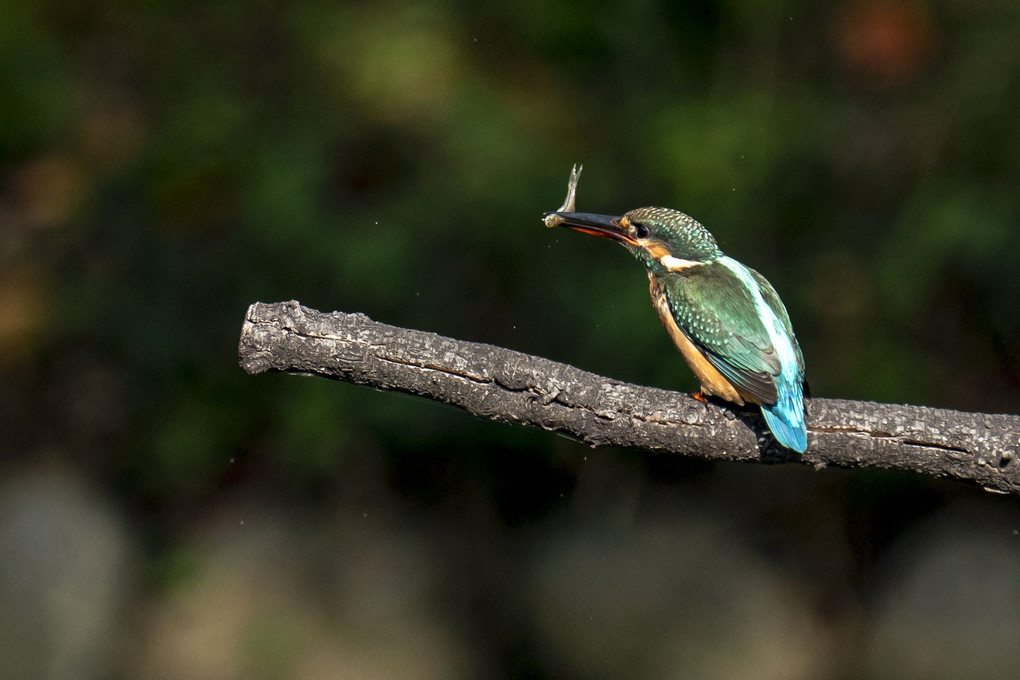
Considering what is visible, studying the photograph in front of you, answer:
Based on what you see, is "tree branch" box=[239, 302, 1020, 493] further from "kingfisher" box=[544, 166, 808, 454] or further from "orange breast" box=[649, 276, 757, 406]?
"orange breast" box=[649, 276, 757, 406]

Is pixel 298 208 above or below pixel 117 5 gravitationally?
below

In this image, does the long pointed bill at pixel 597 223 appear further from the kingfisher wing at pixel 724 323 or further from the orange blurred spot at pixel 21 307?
the orange blurred spot at pixel 21 307

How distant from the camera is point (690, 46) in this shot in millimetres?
3828

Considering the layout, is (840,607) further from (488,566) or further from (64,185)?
(64,185)

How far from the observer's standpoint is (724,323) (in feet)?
7.50

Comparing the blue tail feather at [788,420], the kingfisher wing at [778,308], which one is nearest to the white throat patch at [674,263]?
the kingfisher wing at [778,308]

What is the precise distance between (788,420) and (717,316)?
0.40 metres

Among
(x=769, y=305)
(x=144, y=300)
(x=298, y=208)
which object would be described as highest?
(x=769, y=305)

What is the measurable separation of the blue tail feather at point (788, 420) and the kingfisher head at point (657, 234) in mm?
563

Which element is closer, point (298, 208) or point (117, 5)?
point (298, 208)

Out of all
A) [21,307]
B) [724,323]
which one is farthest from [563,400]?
[21,307]

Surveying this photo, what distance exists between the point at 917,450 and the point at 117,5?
378 centimetres

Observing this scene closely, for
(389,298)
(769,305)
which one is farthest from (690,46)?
(769,305)

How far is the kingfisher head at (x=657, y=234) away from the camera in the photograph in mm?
2502
